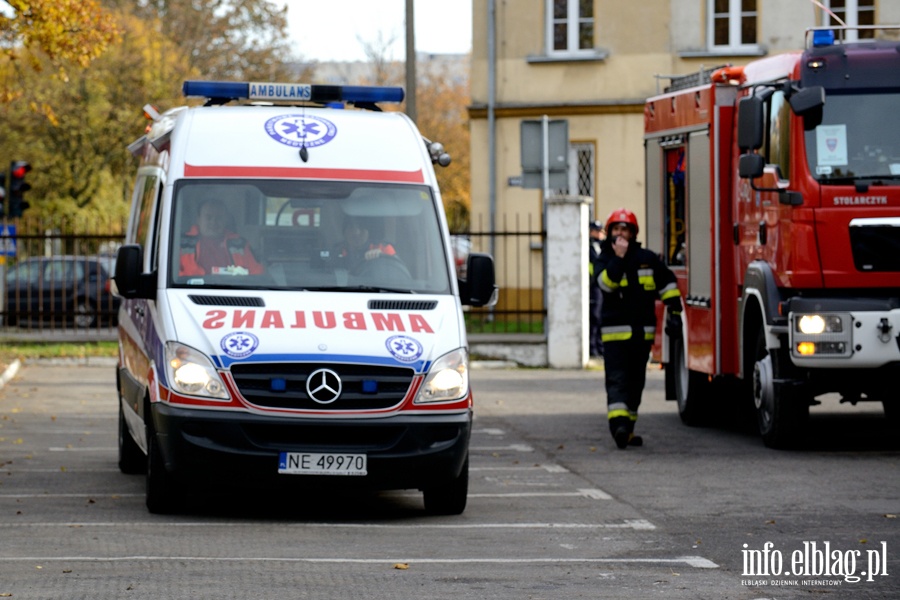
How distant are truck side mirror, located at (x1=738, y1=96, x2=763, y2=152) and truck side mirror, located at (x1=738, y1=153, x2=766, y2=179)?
0.08 meters

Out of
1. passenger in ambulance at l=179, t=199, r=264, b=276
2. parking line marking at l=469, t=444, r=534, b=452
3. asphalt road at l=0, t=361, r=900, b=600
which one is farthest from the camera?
parking line marking at l=469, t=444, r=534, b=452

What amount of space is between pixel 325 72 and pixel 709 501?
105 metres

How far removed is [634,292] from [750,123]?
1.64 m

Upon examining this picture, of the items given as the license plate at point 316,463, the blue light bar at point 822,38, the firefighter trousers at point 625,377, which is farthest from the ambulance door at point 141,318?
the blue light bar at point 822,38

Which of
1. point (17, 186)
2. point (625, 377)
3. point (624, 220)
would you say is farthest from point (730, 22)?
point (625, 377)

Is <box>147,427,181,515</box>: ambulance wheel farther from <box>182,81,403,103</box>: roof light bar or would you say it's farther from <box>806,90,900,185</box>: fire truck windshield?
<box>806,90,900,185</box>: fire truck windshield

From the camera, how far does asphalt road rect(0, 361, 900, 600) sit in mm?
7898

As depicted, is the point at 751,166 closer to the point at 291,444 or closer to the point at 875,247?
the point at 875,247

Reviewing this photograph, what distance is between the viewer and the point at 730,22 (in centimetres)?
3278

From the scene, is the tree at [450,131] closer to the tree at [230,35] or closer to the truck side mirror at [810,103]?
the tree at [230,35]

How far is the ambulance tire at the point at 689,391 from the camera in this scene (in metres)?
16.2

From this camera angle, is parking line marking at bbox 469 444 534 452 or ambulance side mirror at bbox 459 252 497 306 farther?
parking line marking at bbox 469 444 534 452

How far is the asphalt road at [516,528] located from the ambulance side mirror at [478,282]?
1265 mm

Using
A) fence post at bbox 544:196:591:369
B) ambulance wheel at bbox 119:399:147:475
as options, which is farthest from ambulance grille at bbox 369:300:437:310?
fence post at bbox 544:196:591:369
